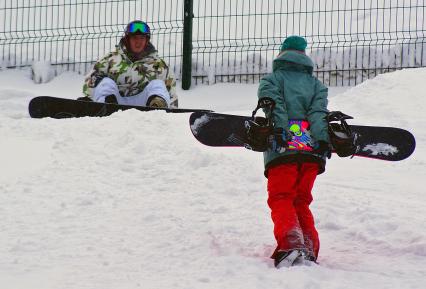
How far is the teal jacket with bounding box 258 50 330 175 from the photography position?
4.40 meters

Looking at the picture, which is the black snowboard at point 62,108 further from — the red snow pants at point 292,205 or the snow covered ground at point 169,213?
the red snow pants at point 292,205

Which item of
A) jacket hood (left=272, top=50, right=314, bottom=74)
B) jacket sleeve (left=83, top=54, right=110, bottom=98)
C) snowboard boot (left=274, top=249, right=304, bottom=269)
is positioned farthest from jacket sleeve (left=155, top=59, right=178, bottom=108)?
snowboard boot (left=274, top=249, right=304, bottom=269)

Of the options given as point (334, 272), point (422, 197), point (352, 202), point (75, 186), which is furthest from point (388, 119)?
point (334, 272)

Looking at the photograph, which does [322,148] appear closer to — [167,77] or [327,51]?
[167,77]

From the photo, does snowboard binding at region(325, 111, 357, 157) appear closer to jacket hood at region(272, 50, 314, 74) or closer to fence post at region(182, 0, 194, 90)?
jacket hood at region(272, 50, 314, 74)

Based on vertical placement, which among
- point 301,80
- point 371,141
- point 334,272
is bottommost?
point 334,272

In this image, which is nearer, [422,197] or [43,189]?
[43,189]

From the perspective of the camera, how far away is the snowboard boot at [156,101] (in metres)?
8.65

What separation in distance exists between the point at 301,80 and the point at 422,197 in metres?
1.72

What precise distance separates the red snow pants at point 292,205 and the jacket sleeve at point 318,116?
156 millimetres

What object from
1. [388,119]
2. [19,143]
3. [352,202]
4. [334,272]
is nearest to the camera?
[334,272]

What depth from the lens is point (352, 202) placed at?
213 inches

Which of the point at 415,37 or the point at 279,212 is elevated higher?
the point at 415,37

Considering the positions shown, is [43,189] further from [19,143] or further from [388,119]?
[388,119]
